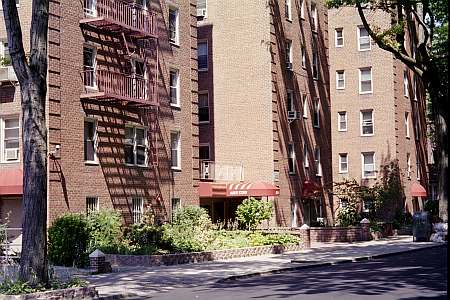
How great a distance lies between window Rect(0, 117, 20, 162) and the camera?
90.1 feet

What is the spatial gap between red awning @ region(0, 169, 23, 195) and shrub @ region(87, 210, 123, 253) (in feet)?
9.11

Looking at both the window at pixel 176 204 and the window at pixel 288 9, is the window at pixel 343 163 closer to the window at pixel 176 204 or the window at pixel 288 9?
the window at pixel 288 9

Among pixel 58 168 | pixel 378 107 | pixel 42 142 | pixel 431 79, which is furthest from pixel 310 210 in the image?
pixel 42 142

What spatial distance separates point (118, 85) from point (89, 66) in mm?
1537

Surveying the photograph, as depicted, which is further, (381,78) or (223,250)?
(381,78)

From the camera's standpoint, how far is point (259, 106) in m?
40.7

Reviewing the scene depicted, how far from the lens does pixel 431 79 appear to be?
1129 inches

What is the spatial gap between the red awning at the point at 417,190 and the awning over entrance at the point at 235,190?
19.5 meters

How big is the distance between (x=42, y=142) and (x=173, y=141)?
59.6 ft

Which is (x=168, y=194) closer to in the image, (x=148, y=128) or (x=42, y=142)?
(x=148, y=128)

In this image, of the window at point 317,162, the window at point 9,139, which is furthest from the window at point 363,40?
the window at point 9,139

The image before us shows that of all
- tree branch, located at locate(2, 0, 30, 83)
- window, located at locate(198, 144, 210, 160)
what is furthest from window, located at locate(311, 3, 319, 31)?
tree branch, located at locate(2, 0, 30, 83)

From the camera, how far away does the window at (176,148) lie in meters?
34.5

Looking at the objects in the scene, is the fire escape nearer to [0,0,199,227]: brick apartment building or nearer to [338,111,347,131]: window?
[0,0,199,227]: brick apartment building
